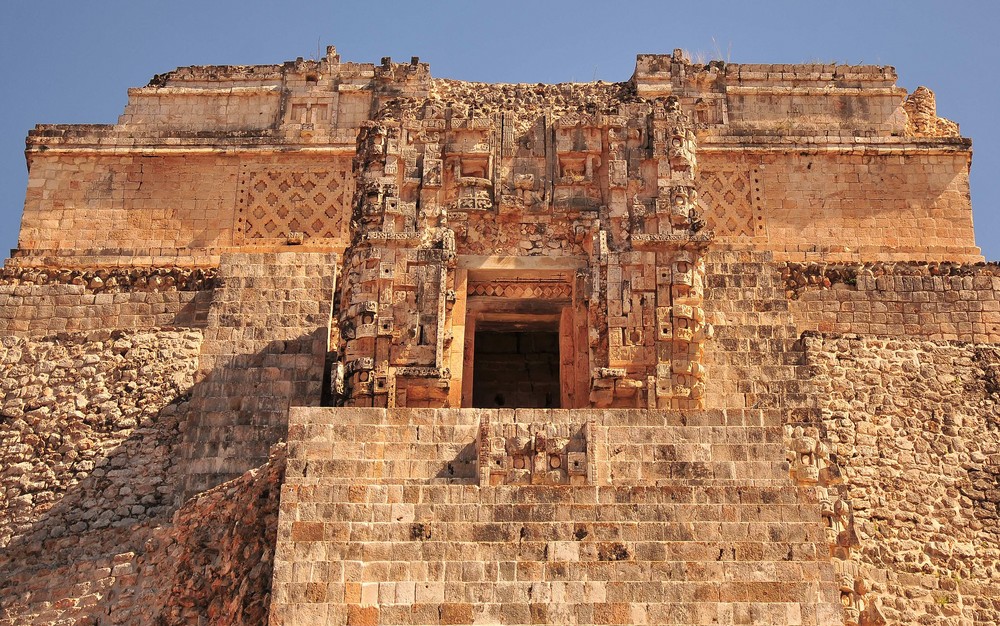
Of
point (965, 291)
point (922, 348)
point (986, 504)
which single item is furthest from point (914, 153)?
point (986, 504)

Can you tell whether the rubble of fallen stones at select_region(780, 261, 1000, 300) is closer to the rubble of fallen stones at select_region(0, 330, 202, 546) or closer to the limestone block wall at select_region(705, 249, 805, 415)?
the limestone block wall at select_region(705, 249, 805, 415)

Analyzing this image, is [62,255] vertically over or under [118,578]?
over

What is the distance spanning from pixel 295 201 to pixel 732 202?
20.7 ft

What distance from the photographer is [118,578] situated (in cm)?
1384

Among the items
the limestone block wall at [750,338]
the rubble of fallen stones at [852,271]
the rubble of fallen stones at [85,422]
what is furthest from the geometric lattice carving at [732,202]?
the rubble of fallen stones at [85,422]

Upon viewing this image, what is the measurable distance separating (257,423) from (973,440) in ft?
26.6

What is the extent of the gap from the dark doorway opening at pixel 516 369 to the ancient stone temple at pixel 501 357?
0.04 m

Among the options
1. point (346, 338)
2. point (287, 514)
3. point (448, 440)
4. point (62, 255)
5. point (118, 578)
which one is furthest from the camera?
point (62, 255)

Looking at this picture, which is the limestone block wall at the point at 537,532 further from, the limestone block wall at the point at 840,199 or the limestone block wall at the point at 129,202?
the limestone block wall at the point at 129,202

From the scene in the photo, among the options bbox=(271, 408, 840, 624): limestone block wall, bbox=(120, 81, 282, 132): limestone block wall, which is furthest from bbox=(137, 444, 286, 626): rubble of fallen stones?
bbox=(120, 81, 282, 132): limestone block wall

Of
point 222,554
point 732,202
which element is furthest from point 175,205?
point 222,554

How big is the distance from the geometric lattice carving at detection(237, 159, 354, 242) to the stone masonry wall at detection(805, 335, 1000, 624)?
7255mm

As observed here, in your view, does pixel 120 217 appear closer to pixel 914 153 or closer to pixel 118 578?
pixel 118 578

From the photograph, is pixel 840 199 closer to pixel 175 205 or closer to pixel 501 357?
pixel 501 357
